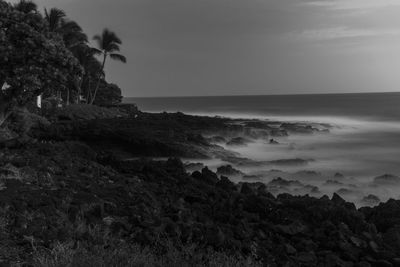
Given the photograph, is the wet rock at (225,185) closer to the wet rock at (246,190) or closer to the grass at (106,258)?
the wet rock at (246,190)

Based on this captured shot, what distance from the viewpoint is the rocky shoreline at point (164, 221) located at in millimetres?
6426

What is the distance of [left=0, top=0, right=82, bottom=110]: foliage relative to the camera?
15.2m

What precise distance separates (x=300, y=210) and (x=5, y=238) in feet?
20.7

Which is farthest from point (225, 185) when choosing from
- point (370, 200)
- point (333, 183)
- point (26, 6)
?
point (26, 6)

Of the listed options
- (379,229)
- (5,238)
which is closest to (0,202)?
(5,238)

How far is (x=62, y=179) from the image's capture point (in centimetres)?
1017

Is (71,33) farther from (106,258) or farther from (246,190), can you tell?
(106,258)

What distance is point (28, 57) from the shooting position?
15.3 metres

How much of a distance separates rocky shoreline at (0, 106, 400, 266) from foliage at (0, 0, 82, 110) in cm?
288

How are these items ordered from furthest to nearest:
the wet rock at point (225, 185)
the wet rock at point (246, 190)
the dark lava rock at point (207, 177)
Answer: the dark lava rock at point (207, 177)
the wet rock at point (225, 185)
the wet rock at point (246, 190)

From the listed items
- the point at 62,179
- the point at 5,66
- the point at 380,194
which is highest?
the point at 5,66

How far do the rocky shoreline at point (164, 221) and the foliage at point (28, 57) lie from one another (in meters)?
2.88

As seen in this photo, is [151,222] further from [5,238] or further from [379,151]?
[379,151]

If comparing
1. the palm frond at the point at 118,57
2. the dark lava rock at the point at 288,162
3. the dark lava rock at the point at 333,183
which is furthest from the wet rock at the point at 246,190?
the palm frond at the point at 118,57
